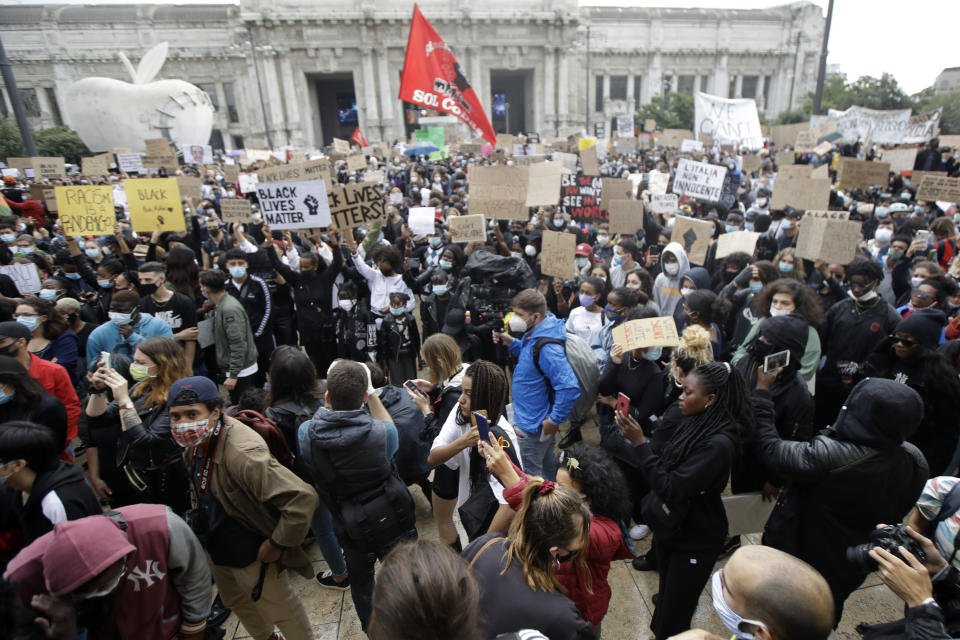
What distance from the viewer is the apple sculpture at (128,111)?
102ft

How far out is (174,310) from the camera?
15.2ft

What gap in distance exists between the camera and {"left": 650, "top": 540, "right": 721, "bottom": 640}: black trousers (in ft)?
8.03

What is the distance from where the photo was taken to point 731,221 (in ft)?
23.5

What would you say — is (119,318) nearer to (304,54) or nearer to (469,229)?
(469,229)

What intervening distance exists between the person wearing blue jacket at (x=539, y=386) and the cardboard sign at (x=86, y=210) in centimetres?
603

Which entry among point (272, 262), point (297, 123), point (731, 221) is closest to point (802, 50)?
point (297, 123)

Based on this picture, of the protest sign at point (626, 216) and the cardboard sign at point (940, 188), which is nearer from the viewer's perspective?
the protest sign at point (626, 216)

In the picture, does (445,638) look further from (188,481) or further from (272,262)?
(272,262)

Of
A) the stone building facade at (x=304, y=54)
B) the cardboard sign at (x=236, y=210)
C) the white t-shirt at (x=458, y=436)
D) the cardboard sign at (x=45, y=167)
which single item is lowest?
the white t-shirt at (x=458, y=436)

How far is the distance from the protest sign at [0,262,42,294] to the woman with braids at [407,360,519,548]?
550 cm

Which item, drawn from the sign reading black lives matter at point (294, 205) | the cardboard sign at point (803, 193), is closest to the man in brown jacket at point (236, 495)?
the sign reading black lives matter at point (294, 205)

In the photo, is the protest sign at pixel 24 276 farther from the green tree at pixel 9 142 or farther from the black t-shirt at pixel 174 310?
the green tree at pixel 9 142

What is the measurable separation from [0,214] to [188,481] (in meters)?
8.21

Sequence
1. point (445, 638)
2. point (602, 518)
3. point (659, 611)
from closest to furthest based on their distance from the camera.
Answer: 1. point (445, 638)
2. point (602, 518)
3. point (659, 611)
